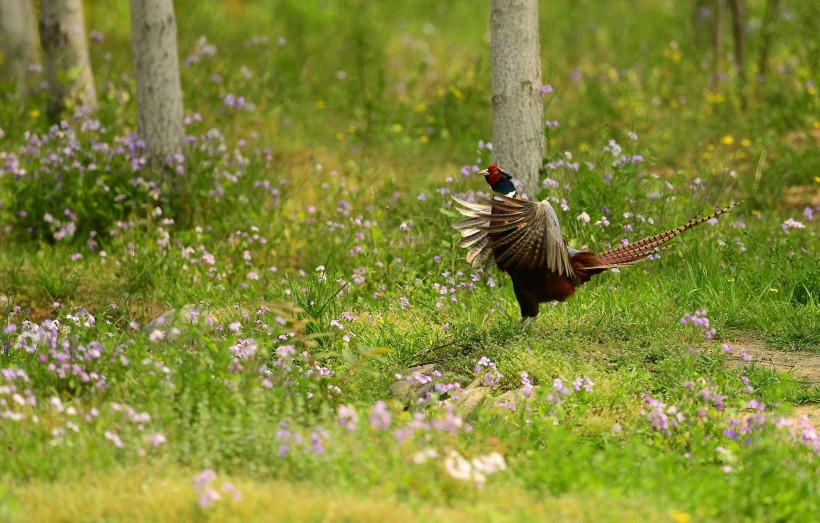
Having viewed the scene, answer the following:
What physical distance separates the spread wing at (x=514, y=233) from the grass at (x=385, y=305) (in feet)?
1.52

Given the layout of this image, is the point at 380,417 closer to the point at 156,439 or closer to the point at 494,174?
the point at 156,439

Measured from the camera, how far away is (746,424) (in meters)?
4.71

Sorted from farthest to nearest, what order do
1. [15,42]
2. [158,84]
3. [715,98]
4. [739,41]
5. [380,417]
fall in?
[739,41]
[715,98]
[15,42]
[158,84]
[380,417]

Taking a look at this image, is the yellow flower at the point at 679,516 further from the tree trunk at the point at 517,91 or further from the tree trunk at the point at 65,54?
the tree trunk at the point at 65,54

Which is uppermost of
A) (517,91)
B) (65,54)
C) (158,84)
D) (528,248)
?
(65,54)

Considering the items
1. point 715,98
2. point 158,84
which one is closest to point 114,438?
point 158,84

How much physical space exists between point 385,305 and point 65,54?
4616 millimetres

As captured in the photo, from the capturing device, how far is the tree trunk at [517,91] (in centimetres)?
687

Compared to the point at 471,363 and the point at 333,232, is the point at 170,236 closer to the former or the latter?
the point at 333,232

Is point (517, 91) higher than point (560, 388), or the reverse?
point (517, 91)

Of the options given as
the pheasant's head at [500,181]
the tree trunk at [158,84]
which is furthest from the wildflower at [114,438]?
the tree trunk at [158,84]

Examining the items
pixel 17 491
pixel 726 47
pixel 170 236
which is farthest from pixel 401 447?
pixel 726 47

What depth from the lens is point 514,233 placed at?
5375mm

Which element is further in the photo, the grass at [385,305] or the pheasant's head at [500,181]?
the pheasant's head at [500,181]
